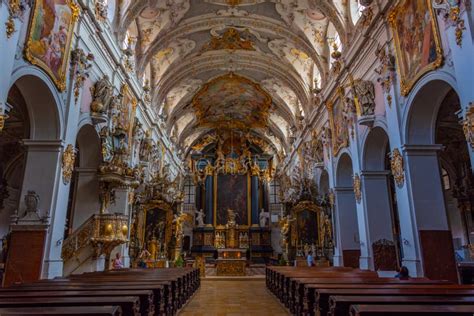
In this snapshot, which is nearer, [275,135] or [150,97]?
[150,97]

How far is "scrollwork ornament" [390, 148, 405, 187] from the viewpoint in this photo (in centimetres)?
814

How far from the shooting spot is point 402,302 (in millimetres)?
2992

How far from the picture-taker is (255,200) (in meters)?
27.2

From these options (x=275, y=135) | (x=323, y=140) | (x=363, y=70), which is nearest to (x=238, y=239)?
(x=275, y=135)

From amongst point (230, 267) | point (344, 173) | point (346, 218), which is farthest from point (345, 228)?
point (230, 267)

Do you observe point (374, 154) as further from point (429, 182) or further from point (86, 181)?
point (86, 181)

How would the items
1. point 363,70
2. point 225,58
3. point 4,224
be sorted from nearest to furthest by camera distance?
point 363,70, point 4,224, point 225,58

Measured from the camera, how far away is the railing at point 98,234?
9211 millimetres

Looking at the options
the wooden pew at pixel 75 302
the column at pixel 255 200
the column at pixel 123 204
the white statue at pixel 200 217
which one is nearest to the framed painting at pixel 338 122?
the column at pixel 123 204

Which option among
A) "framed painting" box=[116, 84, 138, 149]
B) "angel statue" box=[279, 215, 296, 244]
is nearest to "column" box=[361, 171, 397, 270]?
"angel statue" box=[279, 215, 296, 244]

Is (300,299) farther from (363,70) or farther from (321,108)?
(321,108)

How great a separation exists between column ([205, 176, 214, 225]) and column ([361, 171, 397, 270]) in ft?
58.0

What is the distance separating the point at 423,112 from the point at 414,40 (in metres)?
1.64

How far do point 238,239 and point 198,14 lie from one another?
644 inches
